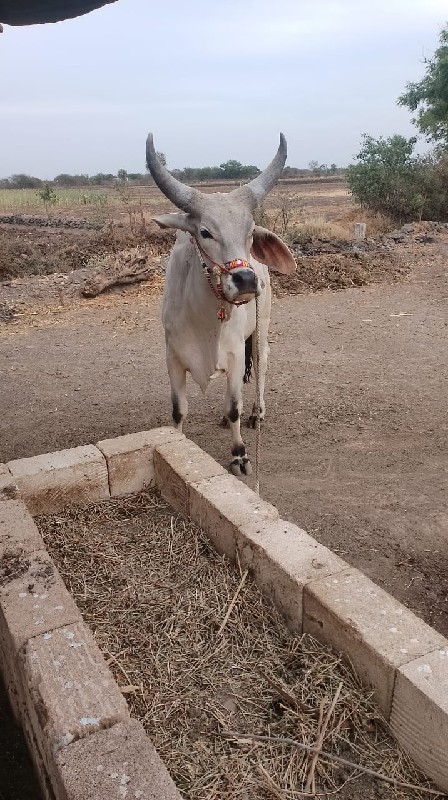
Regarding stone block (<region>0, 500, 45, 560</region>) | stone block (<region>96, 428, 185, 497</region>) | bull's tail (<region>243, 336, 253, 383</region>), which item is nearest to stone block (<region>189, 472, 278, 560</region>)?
stone block (<region>96, 428, 185, 497</region>)

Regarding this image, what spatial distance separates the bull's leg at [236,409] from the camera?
3.97 meters

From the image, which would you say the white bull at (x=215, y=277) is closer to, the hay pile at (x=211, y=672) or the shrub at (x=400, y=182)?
the hay pile at (x=211, y=672)

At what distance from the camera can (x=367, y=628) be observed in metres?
2.06

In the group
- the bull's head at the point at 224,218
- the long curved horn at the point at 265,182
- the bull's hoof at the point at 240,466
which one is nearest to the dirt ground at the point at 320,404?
the bull's hoof at the point at 240,466

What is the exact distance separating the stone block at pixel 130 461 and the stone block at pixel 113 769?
67.3 inches

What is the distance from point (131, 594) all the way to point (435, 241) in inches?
470

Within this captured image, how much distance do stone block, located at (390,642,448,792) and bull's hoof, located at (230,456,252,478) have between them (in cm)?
236

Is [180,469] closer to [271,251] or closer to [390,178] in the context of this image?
[271,251]

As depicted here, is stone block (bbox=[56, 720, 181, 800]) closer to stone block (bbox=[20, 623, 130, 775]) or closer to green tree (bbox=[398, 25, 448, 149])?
stone block (bbox=[20, 623, 130, 775])

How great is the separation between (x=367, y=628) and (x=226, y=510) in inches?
35.2

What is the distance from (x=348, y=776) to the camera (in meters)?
1.91

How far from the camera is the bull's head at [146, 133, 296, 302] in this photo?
302 cm

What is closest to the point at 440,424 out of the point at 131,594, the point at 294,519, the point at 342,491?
the point at 342,491

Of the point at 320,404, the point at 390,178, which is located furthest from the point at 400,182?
the point at 320,404
